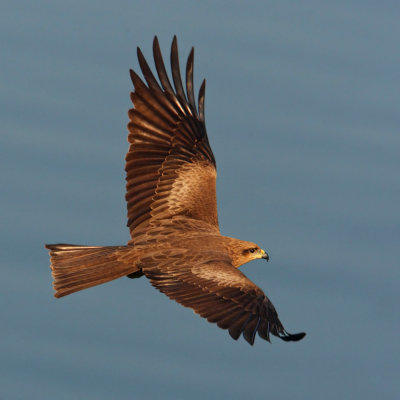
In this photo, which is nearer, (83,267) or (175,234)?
(83,267)

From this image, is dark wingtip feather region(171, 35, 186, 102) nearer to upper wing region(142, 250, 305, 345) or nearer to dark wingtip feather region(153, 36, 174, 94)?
dark wingtip feather region(153, 36, 174, 94)

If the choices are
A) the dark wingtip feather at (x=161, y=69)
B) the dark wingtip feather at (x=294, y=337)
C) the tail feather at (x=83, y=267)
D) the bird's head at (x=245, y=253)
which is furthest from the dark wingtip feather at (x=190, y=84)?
the dark wingtip feather at (x=294, y=337)

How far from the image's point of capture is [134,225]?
47.8 feet

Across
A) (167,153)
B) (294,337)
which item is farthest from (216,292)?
(167,153)

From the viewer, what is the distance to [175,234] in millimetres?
14070

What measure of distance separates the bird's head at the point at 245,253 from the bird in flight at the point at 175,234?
14 mm

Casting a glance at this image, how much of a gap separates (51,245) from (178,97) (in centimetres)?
307

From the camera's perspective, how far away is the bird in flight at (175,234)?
41.4ft

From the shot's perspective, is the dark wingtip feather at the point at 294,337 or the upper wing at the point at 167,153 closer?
the dark wingtip feather at the point at 294,337

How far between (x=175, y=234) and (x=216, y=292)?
5.35ft

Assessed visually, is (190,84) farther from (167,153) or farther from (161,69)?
(167,153)

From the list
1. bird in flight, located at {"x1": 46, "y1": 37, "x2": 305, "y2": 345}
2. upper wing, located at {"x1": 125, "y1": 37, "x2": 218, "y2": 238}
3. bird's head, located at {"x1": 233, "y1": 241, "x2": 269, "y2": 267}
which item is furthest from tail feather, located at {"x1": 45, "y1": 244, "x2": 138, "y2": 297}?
bird's head, located at {"x1": 233, "y1": 241, "x2": 269, "y2": 267}

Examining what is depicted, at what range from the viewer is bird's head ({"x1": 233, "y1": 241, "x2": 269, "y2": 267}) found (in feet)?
46.6

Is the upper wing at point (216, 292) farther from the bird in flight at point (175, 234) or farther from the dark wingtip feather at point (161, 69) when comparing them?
the dark wingtip feather at point (161, 69)
